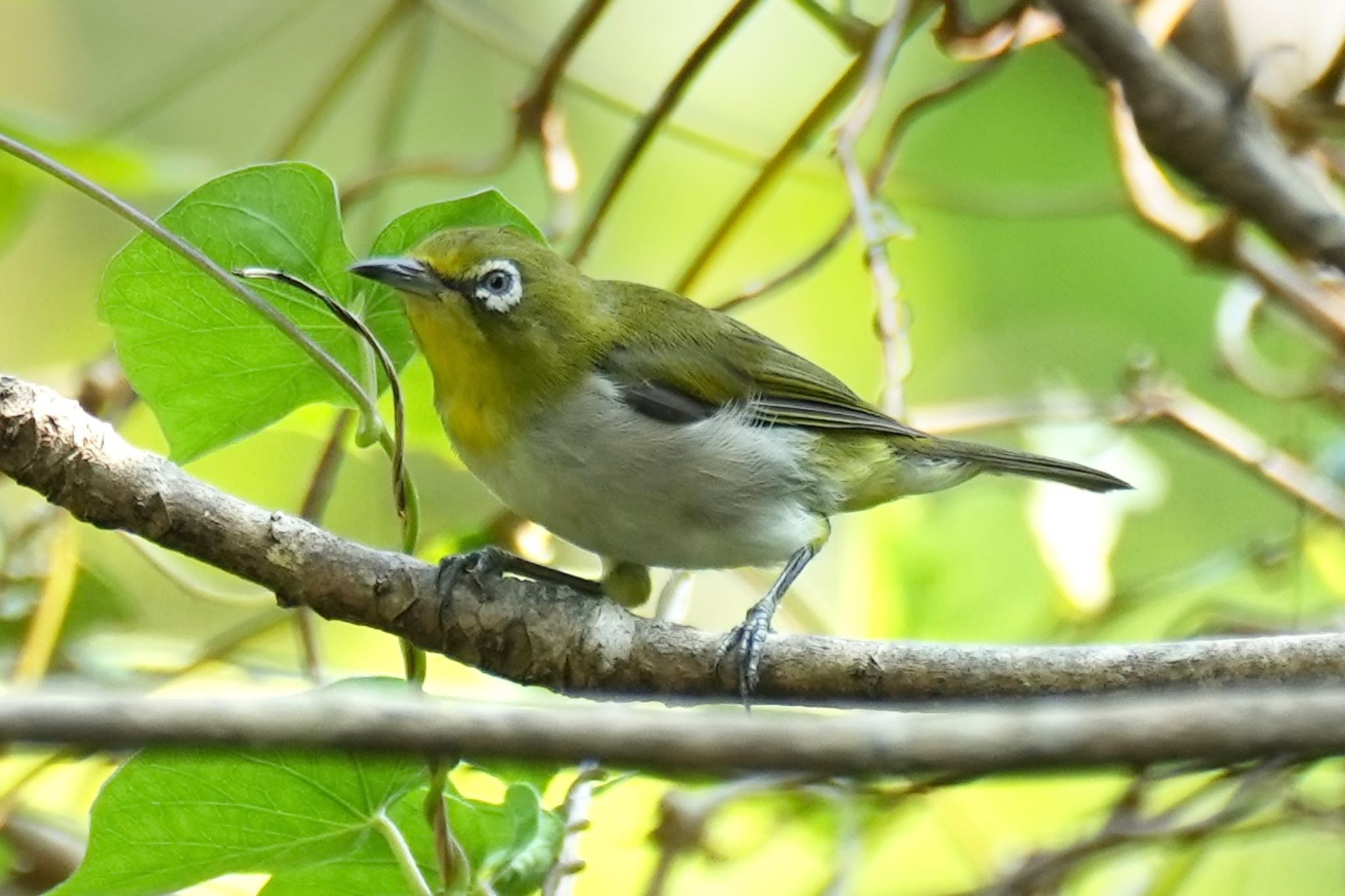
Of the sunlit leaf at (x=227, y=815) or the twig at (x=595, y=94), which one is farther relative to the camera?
the twig at (x=595, y=94)

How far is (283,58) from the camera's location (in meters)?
7.76

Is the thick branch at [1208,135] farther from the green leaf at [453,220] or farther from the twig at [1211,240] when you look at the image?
the green leaf at [453,220]

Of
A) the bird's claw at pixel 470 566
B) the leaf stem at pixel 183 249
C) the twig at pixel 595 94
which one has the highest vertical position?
the twig at pixel 595 94

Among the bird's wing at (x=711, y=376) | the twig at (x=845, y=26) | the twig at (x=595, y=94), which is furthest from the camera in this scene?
the twig at (x=595, y=94)

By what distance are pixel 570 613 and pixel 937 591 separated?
6.06ft

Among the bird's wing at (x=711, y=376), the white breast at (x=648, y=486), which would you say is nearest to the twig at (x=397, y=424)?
the white breast at (x=648, y=486)

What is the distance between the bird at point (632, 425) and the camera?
3.02m

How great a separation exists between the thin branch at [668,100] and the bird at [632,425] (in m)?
0.19

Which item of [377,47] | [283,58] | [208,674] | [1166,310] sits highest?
[283,58]

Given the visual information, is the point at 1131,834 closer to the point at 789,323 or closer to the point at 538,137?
the point at 538,137

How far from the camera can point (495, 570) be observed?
8.05ft

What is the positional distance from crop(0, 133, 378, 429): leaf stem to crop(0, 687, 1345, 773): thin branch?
1248 millimetres

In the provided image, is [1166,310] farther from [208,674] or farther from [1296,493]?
[208,674]

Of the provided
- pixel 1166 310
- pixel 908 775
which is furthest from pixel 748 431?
pixel 1166 310
